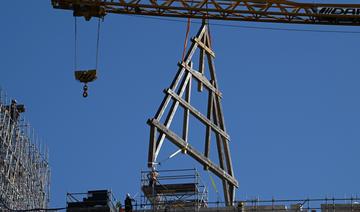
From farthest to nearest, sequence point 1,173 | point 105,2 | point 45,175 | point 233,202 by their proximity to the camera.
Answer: point 45,175, point 1,173, point 105,2, point 233,202

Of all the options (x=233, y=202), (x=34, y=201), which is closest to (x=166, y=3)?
(x=233, y=202)

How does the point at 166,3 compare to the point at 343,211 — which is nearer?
the point at 343,211

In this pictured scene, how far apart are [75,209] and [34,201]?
3319 centimetres

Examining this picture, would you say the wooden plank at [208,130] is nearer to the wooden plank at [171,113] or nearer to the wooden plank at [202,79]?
the wooden plank at [202,79]

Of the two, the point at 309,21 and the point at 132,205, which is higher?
the point at 309,21

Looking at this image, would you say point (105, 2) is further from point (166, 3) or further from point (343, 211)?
point (343, 211)

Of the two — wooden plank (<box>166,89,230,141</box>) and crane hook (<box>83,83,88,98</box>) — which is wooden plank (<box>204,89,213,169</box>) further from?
crane hook (<box>83,83,88,98</box>)

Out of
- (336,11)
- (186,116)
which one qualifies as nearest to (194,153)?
(186,116)

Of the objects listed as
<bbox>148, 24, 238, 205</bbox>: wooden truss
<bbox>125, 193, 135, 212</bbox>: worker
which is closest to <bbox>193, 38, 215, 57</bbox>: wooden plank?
<bbox>148, 24, 238, 205</bbox>: wooden truss

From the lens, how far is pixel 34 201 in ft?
353

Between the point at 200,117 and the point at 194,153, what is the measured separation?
390 centimetres

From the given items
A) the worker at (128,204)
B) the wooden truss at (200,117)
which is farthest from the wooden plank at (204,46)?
the worker at (128,204)

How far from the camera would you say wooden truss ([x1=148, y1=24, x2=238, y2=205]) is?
8375 centimetres

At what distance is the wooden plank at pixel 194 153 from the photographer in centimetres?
8369
